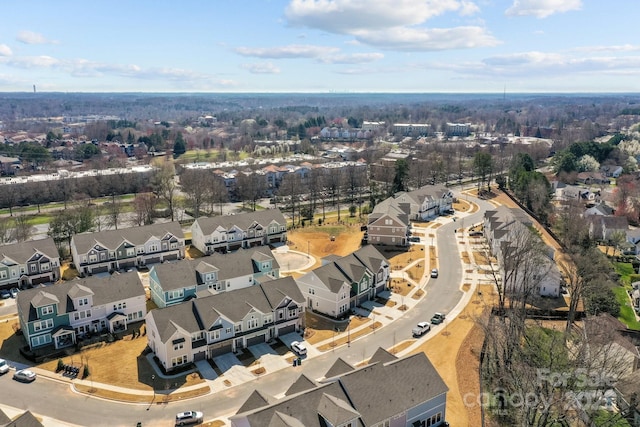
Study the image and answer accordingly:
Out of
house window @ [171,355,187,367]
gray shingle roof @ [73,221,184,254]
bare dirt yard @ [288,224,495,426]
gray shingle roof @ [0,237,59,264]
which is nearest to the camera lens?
bare dirt yard @ [288,224,495,426]

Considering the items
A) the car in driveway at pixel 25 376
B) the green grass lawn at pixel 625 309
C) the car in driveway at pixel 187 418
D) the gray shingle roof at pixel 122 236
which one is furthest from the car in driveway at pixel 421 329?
the gray shingle roof at pixel 122 236

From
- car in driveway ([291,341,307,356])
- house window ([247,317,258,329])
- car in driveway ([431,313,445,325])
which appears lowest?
car in driveway ([291,341,307,356])

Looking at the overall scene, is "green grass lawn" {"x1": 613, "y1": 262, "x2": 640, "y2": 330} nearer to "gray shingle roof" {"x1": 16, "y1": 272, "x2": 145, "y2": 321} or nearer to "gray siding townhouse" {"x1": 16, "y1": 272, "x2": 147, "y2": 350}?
"gray siding townhouse" {"x1": 16, "y1": 272, "x2": 147, "y2": 350}

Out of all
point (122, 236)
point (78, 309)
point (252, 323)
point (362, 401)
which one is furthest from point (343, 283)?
point (122, 236)

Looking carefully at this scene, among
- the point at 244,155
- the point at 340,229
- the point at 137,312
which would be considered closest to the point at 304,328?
the point at 137,312

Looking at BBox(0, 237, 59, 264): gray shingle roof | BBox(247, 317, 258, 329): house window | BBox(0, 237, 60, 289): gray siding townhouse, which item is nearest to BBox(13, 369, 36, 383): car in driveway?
BBox(247, 317, 258, 329): house window

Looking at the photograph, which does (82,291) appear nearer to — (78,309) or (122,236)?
(78,309)

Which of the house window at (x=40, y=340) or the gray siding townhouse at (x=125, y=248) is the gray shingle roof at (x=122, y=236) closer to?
the gray siding townhouse at (x=125, y=248)
